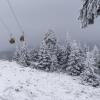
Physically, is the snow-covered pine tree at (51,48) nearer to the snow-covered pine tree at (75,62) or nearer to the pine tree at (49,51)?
the pine tree at (49,51)

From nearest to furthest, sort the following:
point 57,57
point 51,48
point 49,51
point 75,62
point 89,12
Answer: point 89,12 < point 75,62 < point 49,51 < point 51,48 < point 57,57

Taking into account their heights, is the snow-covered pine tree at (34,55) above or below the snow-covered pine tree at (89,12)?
below

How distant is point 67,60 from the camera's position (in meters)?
48.3

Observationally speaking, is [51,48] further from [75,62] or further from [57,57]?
[75,62]

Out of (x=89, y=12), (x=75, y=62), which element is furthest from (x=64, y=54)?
(x=89, y=12)

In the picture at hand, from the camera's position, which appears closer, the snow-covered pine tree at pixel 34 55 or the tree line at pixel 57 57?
the tree line at pixel 57 57

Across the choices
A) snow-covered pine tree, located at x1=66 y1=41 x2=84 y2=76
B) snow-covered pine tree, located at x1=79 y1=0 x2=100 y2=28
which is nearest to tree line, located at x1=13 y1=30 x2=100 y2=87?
snow-covered pine tree, located at x1=66 y1=41 x2=84 y2=76

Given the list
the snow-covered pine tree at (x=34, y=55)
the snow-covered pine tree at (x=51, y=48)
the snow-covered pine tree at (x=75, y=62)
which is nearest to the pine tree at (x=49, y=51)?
the snow-covered pine tree at (x=51, y=48)

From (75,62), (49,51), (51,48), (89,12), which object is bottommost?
(75,62)

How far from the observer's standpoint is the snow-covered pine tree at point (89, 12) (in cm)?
802

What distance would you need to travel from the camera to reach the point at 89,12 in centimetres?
834

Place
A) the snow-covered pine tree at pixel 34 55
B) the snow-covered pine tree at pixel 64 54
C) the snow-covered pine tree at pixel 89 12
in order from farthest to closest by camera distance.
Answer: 1. the snow-covered pine tree at pixel 34 55
2. the snow-covered pine tree at pixel 64 54
3. the snow-covered pine tree at pixel 89 12

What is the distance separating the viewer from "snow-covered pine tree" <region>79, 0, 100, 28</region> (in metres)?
8.02

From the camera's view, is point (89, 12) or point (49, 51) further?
point (49, 51)
